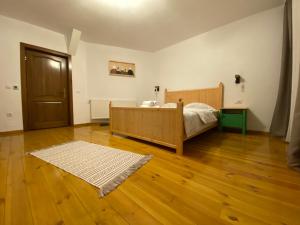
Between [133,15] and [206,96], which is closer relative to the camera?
[133,15]

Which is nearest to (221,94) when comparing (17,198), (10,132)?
(17,198)

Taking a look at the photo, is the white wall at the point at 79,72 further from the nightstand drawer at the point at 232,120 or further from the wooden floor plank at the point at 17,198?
the nightstand drawer at the point at 232,120

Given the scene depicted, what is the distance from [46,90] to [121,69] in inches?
86.7

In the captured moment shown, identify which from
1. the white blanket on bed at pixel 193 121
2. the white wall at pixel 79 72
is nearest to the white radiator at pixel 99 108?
the white wall at pixel 79 72

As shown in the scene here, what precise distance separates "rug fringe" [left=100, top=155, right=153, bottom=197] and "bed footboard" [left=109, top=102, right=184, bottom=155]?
47cm

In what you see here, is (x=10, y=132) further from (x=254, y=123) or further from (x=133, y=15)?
(x=254, y=123)

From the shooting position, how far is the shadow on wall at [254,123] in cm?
293

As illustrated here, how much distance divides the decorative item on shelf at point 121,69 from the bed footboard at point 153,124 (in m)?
2.18

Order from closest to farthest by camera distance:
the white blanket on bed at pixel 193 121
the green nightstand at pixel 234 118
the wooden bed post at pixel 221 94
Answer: the white blanket on bed at pixel 193 121, the green nightstand at pixel 234 118, the wooden bed post at pixel 221 94

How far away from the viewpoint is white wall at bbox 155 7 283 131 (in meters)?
2.77

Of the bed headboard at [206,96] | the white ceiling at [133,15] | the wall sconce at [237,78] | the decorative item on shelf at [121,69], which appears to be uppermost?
the white ceiling at [133,15]

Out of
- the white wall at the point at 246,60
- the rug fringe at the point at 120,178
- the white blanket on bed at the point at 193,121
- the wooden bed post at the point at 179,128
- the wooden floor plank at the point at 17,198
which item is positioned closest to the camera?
the wooden floor plank at the point at 17,198

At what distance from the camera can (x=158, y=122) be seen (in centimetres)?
211

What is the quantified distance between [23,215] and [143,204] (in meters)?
0.69
